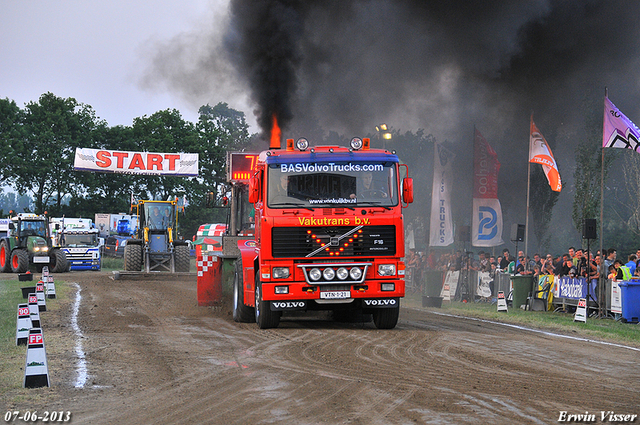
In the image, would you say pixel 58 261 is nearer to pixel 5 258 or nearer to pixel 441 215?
pixel 5 258

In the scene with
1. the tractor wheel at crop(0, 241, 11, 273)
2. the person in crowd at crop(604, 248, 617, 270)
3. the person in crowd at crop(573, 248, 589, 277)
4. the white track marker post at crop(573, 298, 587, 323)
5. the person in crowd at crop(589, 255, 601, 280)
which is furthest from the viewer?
the tractor wheel at crop(0, 241, 11, 273)

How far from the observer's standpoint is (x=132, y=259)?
3133 cm

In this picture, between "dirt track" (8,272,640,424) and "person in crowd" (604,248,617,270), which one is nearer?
"dirt track" (8,272,640,424)

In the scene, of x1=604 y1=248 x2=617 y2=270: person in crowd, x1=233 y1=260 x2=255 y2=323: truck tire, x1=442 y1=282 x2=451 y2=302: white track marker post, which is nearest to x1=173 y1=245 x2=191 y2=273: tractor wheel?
x1=442 y1=282 x2=451 y2=302: white track marker post

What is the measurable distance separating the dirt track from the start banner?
28062 mm

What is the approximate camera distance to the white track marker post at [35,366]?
7281mm

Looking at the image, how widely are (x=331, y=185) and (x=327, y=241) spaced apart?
940mm

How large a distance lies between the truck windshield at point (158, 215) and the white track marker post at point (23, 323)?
22.4 meters

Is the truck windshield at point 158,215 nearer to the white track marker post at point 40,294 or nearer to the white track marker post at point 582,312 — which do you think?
the white track marker post at point 40,294

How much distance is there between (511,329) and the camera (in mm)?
13789

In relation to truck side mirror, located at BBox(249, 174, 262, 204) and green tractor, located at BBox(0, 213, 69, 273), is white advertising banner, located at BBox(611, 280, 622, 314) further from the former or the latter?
green tractor, located at BBox(0, 213, 69, 273)

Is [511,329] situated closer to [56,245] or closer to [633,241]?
[56,245]

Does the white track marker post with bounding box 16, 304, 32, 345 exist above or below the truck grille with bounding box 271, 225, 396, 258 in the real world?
below

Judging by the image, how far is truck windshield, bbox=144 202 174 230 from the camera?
3256 centimetres
